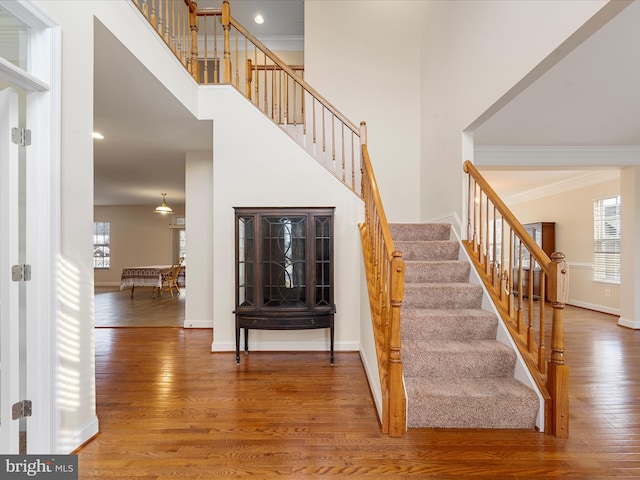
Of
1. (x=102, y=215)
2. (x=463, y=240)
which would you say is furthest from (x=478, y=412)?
(x=102, y=215)

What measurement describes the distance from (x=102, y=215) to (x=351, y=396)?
11.6 meters

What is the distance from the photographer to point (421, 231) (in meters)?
3.64

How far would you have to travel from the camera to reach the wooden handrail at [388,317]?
2004mm

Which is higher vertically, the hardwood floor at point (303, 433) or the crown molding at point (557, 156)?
the crown molding at point (557, 156)

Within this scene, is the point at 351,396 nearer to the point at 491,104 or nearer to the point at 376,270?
the point at 376,270

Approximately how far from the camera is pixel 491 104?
275 cm

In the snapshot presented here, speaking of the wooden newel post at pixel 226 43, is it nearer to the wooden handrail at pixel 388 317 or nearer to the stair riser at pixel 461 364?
the wooden handrail at pixel 388 317

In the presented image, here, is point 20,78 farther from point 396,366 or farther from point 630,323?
point 630,323

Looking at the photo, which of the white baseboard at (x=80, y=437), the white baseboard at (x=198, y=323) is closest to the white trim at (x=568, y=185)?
the white baseboard at (x=198, y=323)

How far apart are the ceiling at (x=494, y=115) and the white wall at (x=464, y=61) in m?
0.51

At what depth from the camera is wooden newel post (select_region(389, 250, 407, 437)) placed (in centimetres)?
200

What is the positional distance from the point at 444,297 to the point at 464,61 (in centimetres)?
247

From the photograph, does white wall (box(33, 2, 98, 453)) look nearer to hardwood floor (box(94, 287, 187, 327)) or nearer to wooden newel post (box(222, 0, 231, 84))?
wooden newel post (box(222, 0, 231, 84))

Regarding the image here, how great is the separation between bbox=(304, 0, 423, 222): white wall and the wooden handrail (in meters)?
2.08
